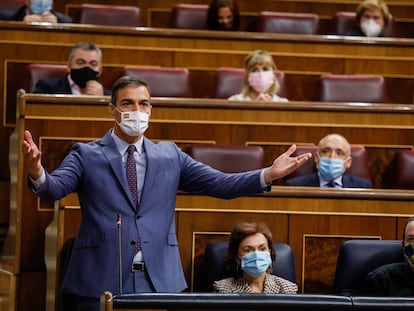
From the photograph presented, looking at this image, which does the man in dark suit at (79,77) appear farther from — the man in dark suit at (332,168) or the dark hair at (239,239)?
the dark hair at (239,239)

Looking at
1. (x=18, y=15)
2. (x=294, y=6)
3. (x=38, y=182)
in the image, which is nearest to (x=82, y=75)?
(x=18, y=15)

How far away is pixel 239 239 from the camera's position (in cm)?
175

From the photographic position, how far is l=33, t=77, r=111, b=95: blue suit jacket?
2.45 metres

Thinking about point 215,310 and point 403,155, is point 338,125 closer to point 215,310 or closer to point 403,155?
point 403,155

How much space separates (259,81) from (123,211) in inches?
40.7

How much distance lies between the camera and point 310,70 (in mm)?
2896

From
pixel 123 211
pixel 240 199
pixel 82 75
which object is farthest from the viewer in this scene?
pixel 82 75

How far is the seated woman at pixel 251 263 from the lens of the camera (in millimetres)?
1725

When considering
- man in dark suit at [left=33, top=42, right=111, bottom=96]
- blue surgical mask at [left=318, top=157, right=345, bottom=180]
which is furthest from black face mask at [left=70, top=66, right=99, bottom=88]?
blue surgical mask at [left=318, top=157, right=345, bottom=180]

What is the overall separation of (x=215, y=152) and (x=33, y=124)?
0.38 m

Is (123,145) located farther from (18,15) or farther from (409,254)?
(18,15)

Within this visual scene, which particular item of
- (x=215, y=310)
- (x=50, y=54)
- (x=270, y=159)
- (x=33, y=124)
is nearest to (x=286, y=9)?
(x=50, y=54)

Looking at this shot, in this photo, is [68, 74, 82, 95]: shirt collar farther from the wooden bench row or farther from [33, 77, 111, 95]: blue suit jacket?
the wooden bench row

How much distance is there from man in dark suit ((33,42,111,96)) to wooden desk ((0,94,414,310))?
0.24 m
